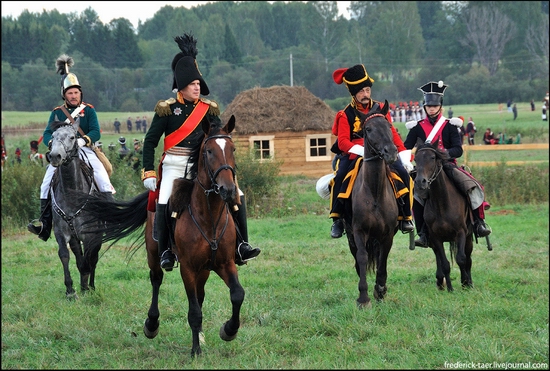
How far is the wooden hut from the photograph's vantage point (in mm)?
33906

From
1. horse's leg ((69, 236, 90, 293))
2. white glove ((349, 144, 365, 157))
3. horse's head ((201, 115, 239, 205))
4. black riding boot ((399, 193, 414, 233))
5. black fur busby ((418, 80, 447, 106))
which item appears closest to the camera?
horse's head ((201, 115, 239, 205))

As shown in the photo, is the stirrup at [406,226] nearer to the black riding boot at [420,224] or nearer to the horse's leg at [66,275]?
the black riding boot at [420,224]

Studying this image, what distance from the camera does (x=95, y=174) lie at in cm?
1105

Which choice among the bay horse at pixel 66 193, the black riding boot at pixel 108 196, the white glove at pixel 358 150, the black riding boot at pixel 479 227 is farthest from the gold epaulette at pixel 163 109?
the black riding boot at pixel 479 227

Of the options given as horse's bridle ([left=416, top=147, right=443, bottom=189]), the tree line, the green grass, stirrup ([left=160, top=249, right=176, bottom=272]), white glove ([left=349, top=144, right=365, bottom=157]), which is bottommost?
the green grass

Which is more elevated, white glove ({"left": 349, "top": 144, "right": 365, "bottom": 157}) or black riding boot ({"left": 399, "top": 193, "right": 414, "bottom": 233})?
white glove ({"left": 349, "top": 144, "right": 365, "bottom": 157})

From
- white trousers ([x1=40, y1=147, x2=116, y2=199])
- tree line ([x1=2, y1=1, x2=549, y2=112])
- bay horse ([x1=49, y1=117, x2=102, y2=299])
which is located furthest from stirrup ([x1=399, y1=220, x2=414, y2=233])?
tree line ([x1=2, y1=1, x2=549, y2=112])

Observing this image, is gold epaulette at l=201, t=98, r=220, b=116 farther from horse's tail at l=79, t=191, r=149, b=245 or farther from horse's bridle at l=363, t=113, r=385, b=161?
horse's bridle at l=363, t=113, r=385, b=161

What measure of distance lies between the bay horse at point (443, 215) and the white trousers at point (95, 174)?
4.55 metres

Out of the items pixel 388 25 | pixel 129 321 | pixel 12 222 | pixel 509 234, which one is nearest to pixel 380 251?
Result: pixel 129 321

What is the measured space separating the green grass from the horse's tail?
105 cm

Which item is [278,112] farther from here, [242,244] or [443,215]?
[242,244]

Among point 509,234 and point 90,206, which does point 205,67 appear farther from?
point 90,206

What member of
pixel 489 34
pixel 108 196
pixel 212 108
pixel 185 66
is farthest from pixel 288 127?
pixel 489 34
